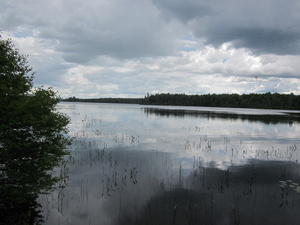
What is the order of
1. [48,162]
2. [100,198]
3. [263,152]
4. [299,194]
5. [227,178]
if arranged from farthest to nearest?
[263,152], [227,178], [299,194], [100,198], [48,162]

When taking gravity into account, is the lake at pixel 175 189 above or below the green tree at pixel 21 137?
below

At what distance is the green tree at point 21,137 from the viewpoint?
10.9 metres

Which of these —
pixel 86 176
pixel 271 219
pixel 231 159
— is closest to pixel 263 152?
pixel 231 159

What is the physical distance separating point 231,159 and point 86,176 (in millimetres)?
16329

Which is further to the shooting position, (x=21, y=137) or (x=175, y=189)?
(x=175, y=189)

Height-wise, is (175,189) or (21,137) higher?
(21,137)

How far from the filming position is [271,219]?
11.5m

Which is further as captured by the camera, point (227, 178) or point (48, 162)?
point (227, 178)

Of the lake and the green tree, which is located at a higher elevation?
the green tree

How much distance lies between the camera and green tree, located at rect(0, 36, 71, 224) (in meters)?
10.9

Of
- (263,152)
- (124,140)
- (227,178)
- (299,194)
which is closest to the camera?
(299,194)

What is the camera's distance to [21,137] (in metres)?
11.5

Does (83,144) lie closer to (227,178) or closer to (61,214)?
(61,214)

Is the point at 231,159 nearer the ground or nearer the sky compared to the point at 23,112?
nearer the ground
